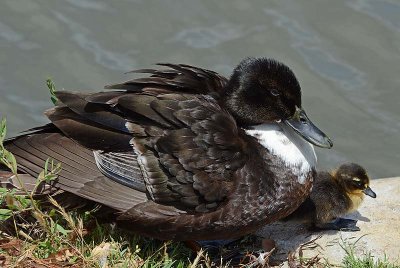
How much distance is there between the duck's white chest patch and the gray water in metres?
3.06

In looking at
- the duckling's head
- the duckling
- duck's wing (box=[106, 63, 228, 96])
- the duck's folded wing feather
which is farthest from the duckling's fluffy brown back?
the duck's folded wing feather

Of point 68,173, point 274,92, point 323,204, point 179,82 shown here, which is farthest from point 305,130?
point 68,173

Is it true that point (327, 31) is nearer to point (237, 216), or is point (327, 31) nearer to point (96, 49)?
point (96, 49)

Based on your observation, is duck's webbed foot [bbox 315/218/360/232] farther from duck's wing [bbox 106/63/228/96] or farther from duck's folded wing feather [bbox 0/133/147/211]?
duck's folded wing feather [bbox 0/133/147/211]

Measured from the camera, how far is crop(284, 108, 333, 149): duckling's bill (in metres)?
5.71

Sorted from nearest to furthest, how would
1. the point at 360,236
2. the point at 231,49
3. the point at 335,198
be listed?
1. the point at 360,236
2. the point at 335,198
3. the point at 231,49

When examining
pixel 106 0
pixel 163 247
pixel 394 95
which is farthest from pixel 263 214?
pixel 106 0

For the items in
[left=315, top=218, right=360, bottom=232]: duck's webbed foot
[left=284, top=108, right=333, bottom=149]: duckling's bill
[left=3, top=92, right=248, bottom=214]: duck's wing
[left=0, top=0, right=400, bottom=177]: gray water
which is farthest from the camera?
[left=0, top=0, right=400, bottom=177]: gray water

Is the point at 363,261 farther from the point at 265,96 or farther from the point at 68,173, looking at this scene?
the point at 68,173

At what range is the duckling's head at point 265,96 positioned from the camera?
5.63 m

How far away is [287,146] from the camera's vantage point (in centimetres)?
569

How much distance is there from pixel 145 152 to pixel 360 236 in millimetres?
1513

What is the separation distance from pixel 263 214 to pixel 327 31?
4.68m

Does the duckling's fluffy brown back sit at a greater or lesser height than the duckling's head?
lesser
